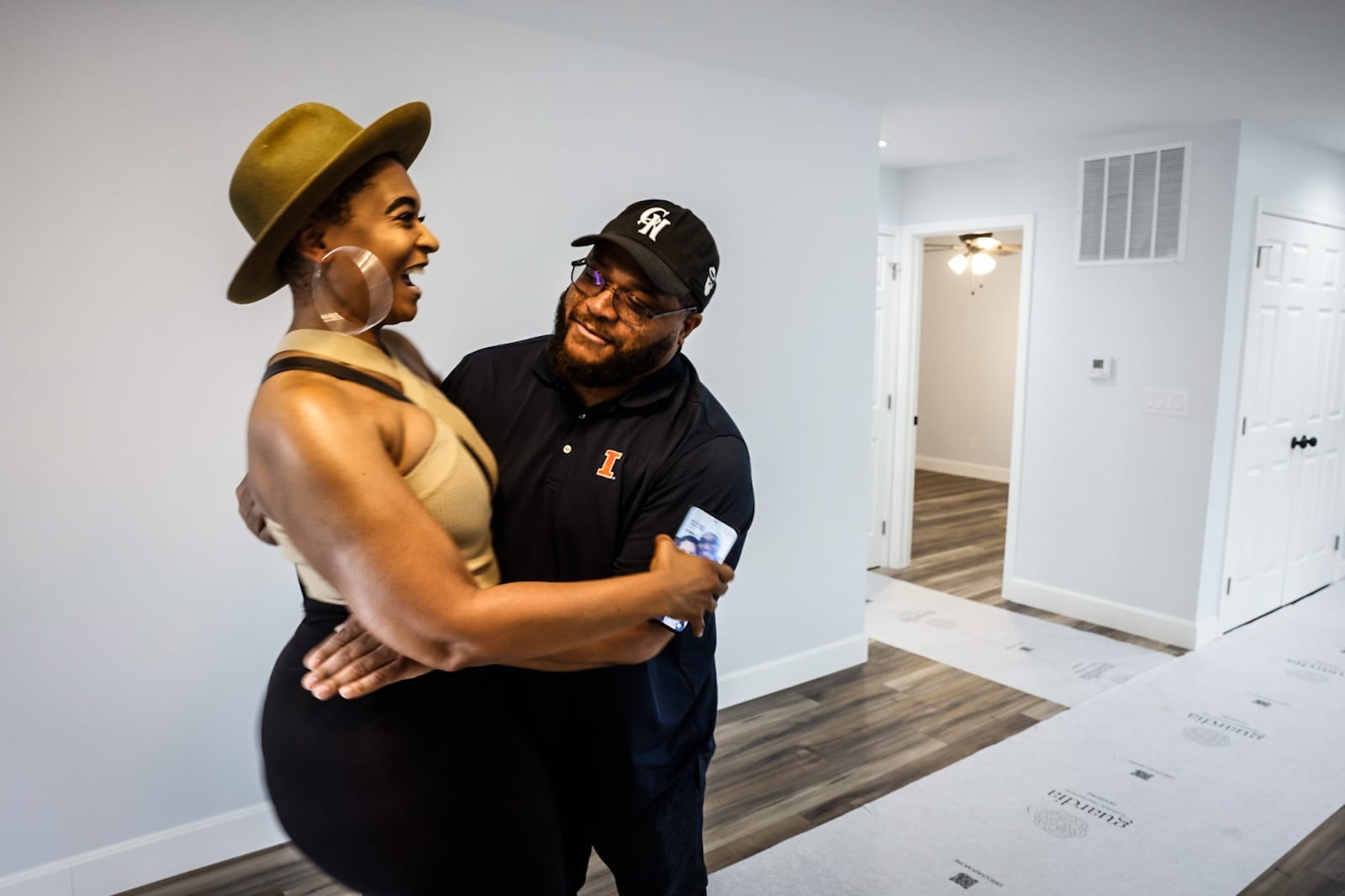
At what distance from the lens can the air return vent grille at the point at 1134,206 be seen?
427 centimetres

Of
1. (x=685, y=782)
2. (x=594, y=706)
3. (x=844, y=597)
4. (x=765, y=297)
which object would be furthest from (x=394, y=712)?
(x=844, y=597)

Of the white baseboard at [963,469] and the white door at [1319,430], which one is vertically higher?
the white door at [1319,430]

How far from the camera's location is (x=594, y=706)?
1527 mm

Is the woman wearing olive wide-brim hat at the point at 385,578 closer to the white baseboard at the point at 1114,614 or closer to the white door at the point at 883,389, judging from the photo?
the white baseboard at the point at 1114,614

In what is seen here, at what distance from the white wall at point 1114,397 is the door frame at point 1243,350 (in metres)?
0.16

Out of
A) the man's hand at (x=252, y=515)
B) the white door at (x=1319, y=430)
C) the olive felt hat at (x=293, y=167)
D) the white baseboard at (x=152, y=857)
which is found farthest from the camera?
the white door at (x=1319, y=430)

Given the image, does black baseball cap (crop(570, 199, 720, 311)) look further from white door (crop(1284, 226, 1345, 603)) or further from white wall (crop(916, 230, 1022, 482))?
white wall (crop(916, 230, 1022, 482))

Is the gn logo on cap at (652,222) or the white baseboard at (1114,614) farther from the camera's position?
the white baseboard at (1114,614)

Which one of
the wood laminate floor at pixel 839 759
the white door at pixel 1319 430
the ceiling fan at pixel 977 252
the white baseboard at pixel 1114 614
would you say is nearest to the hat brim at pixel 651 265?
the wood laminate floor at pixel 839 759

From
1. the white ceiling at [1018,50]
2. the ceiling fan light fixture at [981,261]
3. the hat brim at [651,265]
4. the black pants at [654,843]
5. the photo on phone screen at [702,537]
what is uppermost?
the white ceiling at [1018,50]

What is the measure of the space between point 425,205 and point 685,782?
1802mm

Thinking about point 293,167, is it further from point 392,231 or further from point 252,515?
point 252,515

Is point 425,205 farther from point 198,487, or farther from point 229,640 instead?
point 229,640

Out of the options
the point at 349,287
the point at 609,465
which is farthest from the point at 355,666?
the point at 609,465
